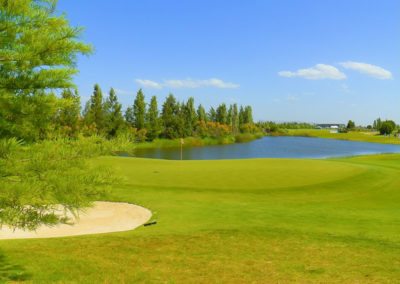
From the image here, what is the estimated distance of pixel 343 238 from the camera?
10.4 m

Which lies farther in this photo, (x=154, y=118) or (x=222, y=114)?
(x=222, y=114)

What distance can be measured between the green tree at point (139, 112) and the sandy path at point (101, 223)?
7015 centimetres

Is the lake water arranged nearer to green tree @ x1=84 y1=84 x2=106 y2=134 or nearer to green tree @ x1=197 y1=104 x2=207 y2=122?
green tree @ x1=84 y1=84 x2=106 y2=134

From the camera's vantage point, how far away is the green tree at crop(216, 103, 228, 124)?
117375 millimetres

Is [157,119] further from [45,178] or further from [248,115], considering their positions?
[45,178]

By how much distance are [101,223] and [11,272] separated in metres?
7.01

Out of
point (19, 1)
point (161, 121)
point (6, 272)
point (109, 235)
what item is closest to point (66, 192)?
point (19, 1)

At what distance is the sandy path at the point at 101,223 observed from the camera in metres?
13.0

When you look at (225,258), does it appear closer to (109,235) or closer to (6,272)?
(109,235)

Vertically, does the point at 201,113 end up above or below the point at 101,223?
above

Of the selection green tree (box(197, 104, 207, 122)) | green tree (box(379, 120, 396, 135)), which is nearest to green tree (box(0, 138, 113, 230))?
green tree (box(197, 104, 207, 122))

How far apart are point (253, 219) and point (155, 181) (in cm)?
906

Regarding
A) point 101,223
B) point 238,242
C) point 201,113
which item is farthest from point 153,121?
point 238,242

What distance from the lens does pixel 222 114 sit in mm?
117688
